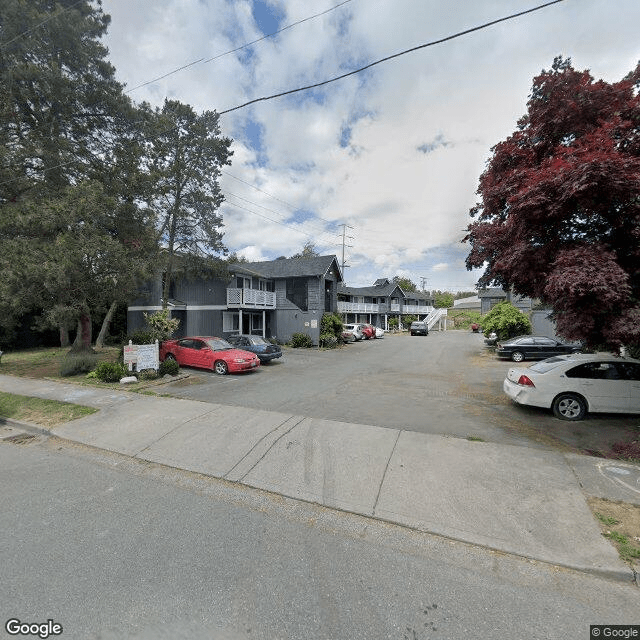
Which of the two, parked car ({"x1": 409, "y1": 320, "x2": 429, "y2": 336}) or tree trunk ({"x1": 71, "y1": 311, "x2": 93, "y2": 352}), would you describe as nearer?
tree trunk ({"x1": 71, "y1": 311, "x2": 93, "y2": 352})

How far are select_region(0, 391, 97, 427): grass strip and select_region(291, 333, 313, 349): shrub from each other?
16.0 meters

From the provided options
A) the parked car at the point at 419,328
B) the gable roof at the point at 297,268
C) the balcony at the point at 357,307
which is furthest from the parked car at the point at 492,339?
the balcony at the point at 357,307

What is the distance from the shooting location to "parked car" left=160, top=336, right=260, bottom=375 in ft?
42.6

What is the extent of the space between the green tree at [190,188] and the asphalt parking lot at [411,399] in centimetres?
815

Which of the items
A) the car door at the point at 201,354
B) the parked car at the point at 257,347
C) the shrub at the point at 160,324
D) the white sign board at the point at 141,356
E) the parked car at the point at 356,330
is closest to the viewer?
the white sign board at the point at 141,356

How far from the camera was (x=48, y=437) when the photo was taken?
6.46 metres

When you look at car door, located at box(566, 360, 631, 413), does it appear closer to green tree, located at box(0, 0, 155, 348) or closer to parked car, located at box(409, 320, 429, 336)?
green tree, located at box(0, 0, 155, 348)

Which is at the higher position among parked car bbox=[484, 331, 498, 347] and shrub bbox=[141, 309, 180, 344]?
shrub bbox=[141, 309, 180, 344]

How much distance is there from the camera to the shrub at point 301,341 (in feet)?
77.4

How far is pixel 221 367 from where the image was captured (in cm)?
1318

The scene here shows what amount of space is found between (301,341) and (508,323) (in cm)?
1466

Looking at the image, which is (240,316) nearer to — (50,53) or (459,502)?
(50,53)

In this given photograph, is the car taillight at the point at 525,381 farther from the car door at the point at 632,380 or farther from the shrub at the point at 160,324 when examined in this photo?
the shrub at the point at 160,324

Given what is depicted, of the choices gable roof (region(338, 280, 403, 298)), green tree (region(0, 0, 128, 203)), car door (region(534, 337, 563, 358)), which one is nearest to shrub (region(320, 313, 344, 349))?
car door (region(534, 337, 563, 358))
